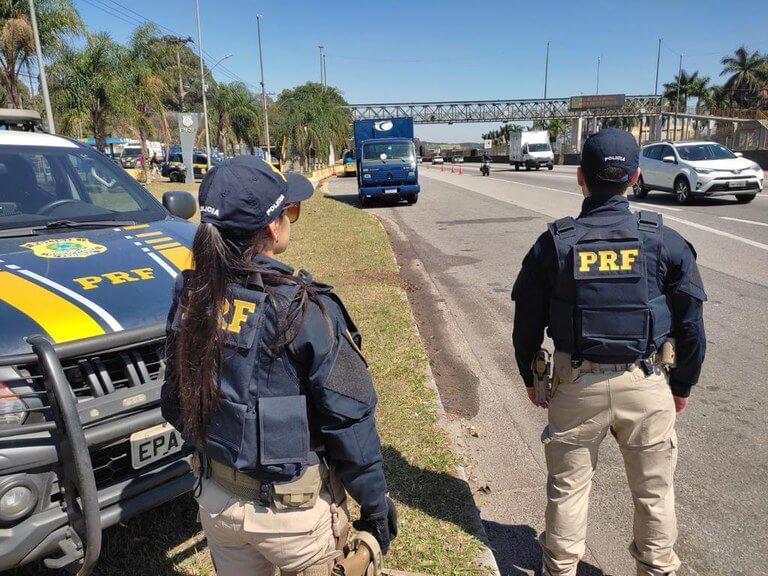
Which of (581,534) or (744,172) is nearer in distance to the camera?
(581,534)

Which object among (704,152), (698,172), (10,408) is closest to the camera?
(10,408)

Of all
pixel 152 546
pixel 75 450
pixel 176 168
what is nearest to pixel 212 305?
pixel 75 450

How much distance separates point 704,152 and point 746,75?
7422 cm

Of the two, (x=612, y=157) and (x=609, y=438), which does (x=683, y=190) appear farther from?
(x=612, y=157)

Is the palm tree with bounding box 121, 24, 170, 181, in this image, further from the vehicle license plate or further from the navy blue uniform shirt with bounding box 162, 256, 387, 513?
the navy blue uniform shirt with bounding box 162, 256, 387, 513

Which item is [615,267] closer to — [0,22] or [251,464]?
[251,464]

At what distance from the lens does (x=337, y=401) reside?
5.12 feet

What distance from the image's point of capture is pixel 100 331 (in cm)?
241

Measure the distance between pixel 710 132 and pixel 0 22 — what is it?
4438 cm

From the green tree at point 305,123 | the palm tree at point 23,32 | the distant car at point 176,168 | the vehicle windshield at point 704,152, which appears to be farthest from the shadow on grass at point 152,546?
the green tree at point 305,123

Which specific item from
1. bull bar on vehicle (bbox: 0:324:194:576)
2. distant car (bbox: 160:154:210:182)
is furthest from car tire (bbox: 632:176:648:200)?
distant car (bbox: 160:154:210:182)

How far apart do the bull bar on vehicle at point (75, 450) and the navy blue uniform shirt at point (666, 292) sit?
1.63m

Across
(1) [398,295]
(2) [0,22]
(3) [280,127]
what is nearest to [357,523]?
(1) [398,295]

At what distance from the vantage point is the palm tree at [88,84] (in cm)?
2598
